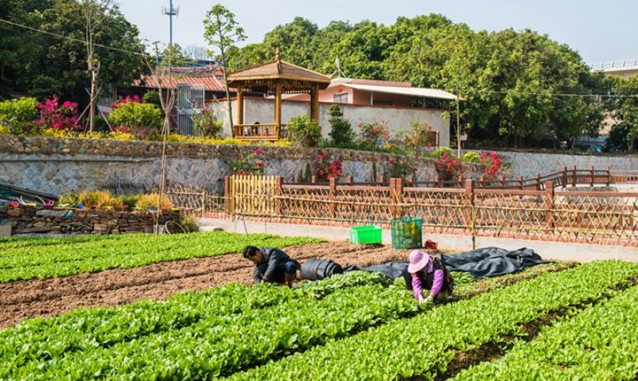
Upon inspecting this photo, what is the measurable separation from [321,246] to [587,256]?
5823mm

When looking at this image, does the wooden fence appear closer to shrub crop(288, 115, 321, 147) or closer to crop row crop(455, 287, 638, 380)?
crop row crop(455, 287, 638, 380)

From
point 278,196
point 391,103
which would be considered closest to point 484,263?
point 278,196

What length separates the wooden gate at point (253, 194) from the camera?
2012 cm

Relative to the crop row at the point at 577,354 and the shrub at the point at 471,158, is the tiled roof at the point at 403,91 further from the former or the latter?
the crop row at the point at 577,354

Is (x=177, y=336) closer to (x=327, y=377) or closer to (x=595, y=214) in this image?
(x=327, y=377)

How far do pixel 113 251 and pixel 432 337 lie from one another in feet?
31.0

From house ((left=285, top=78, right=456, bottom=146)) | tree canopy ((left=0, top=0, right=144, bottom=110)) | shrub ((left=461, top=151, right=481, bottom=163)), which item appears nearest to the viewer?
tree canopy ((left=0, top=0, right=144, bottom=110))

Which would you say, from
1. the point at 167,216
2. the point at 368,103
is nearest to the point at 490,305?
the point at 167,216

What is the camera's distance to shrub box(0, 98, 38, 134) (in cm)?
2080

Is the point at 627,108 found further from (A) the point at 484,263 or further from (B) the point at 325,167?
(A) the point at 484,263

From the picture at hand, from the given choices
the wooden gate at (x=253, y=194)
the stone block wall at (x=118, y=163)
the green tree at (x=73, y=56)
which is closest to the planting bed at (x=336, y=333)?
the wooden gate at (x=253, y=194)

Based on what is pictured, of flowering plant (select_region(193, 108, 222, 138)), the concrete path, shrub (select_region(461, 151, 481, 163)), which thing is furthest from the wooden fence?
shrub (select_region(461, 151, 481, 163))

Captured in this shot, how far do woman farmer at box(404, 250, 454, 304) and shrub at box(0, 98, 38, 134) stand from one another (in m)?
16.1

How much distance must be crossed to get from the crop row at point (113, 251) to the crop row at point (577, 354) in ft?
27.2
